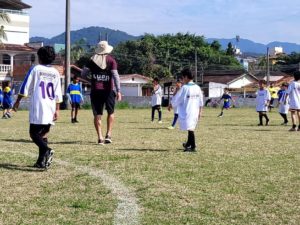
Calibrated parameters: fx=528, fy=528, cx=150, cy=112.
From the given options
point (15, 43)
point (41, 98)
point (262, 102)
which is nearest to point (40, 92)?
point (41, 98)

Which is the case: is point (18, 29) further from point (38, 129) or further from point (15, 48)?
point (38, 129)

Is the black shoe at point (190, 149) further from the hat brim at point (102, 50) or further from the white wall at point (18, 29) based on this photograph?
the white wall at point (18, 29)

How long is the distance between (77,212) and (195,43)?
79984mm

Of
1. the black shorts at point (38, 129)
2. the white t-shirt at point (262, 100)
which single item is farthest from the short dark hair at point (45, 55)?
the white t-shirt at point (262, 100)

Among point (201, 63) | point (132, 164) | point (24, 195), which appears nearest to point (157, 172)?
point (132, 164)

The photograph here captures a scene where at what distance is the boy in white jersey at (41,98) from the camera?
26.0 ft

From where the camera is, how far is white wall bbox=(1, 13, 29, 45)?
54.8 metres

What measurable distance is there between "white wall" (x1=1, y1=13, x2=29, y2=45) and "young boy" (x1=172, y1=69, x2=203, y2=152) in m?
46.6

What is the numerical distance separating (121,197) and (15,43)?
51398 millimetres

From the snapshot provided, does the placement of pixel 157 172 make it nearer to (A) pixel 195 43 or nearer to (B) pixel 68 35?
(B) pixel 68 35

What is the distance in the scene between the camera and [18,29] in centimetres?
5550

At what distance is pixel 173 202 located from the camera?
19.6 ft

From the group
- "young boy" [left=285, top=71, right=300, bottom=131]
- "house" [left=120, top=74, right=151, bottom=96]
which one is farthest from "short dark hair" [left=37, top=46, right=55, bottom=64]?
"house" [left=120, top=74, right=151, bottom=96]

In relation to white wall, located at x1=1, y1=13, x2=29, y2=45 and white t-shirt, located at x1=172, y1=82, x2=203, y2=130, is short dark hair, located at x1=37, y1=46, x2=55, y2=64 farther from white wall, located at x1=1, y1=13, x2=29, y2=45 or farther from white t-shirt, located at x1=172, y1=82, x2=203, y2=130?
white wall, located at x1=1, y1=13, x2=29, y2=45
